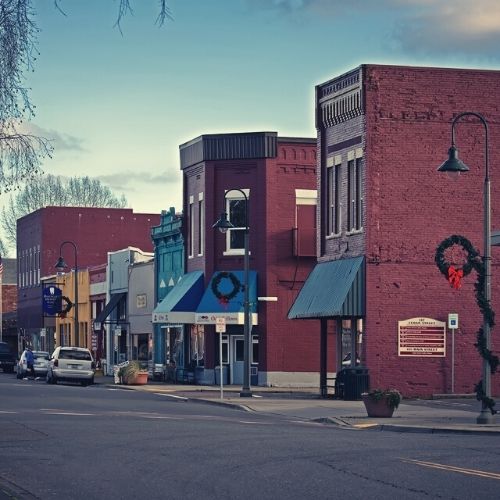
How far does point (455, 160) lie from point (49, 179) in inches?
3722

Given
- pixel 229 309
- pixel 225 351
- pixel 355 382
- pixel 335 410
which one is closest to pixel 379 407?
pixel 335 410

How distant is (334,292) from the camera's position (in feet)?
142

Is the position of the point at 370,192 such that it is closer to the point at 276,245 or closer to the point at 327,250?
the point at 327,250

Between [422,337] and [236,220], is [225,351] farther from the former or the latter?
[422,337]

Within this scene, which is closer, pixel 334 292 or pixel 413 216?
pixel 413 216

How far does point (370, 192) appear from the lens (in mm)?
42281

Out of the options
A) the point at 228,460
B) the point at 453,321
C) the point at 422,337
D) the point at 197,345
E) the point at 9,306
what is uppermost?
the point at 453,321

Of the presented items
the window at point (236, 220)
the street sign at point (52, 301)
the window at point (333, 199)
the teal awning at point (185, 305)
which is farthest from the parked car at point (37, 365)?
the window at point (333, 199)

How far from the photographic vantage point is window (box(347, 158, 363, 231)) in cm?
4338

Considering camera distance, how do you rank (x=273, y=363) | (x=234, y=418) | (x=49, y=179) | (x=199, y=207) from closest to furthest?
(x=234, y=418) < (x=273, y=363) < (x=199, y=207) < (x=49, y=179)

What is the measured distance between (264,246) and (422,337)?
14242 millimetres

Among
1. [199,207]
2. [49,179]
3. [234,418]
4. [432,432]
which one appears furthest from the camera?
[49,179]

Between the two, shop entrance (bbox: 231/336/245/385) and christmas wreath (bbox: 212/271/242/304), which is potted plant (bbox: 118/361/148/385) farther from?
christmas wreath (bbox: 212/271/242/304)

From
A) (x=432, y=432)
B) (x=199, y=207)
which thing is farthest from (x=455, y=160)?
(x=199, y=207)
